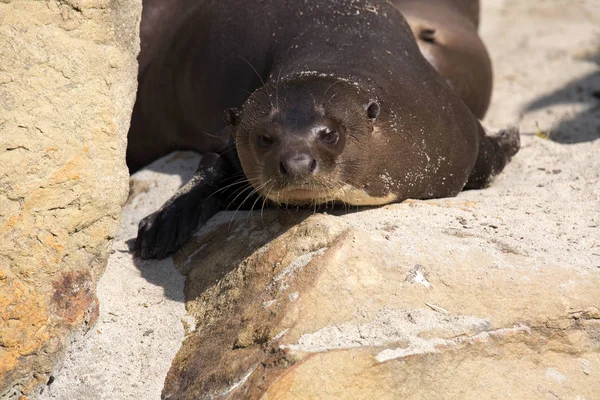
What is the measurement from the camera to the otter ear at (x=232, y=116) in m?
4.71

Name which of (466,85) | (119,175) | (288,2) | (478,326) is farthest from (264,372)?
(466,85)

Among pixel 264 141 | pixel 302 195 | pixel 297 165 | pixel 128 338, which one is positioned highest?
pixel 297 165

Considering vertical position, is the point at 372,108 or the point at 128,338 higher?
the point at 372,108

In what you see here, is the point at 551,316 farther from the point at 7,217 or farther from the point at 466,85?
the point at 466,85

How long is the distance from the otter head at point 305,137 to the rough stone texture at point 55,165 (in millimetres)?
698

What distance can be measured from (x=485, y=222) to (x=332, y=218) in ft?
2.50

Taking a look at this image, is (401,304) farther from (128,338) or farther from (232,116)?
(232,116)

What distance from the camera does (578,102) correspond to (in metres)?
7.59

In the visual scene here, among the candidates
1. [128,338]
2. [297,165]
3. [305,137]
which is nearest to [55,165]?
[128,338]

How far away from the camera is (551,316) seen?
11.8 feet

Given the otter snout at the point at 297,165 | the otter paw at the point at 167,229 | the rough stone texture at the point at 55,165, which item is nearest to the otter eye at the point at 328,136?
the otter snout at the point at 297,165

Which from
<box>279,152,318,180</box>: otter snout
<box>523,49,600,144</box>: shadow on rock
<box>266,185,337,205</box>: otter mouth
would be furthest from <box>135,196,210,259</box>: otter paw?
<box>523,49,600,144</box>: shadow on rock

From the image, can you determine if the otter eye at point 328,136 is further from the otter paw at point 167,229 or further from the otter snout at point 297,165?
the otter paw at point 167,229

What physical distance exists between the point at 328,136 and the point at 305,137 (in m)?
0.14
